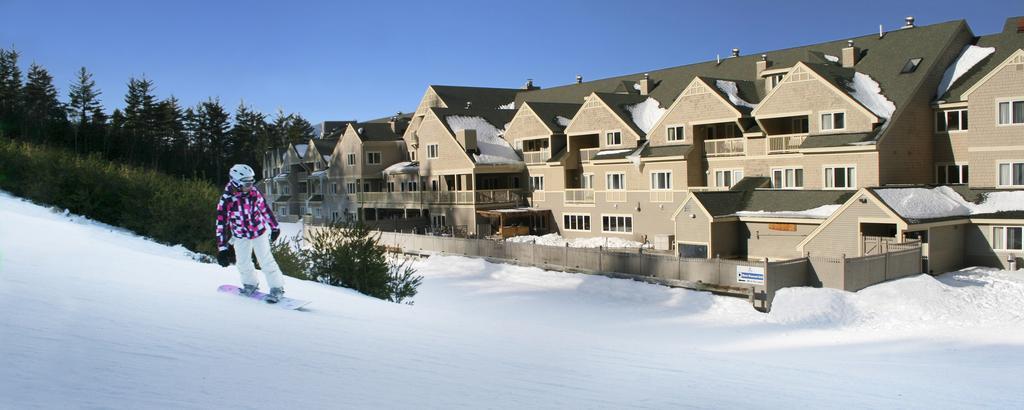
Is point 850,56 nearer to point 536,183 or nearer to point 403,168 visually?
point 536,183

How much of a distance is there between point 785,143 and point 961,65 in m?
8.42

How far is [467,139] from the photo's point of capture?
49344 millimetres

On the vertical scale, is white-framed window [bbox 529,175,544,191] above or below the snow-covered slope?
above

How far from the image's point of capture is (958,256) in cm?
2928

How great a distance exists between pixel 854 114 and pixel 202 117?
78.1 meters

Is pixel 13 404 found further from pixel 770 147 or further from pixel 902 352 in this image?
pixel 770 147

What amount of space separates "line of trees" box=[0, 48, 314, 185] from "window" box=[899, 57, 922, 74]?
5071 centimetres

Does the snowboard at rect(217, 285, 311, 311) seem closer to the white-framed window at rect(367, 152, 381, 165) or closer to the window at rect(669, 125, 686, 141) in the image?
the window at rect(669, 125, 686, 141)

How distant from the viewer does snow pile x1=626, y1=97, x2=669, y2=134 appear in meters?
43.0

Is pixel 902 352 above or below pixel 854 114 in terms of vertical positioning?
below

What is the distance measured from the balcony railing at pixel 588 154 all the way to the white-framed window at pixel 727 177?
26.7 ft

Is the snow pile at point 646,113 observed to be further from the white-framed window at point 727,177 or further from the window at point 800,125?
the window at point 800,125

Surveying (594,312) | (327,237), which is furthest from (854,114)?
(327,237)

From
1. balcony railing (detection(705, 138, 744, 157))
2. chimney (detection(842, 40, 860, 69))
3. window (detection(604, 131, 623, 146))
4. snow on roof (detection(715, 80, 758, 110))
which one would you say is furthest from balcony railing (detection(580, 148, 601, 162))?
chimney (detection(842, 40, 860, 69))
